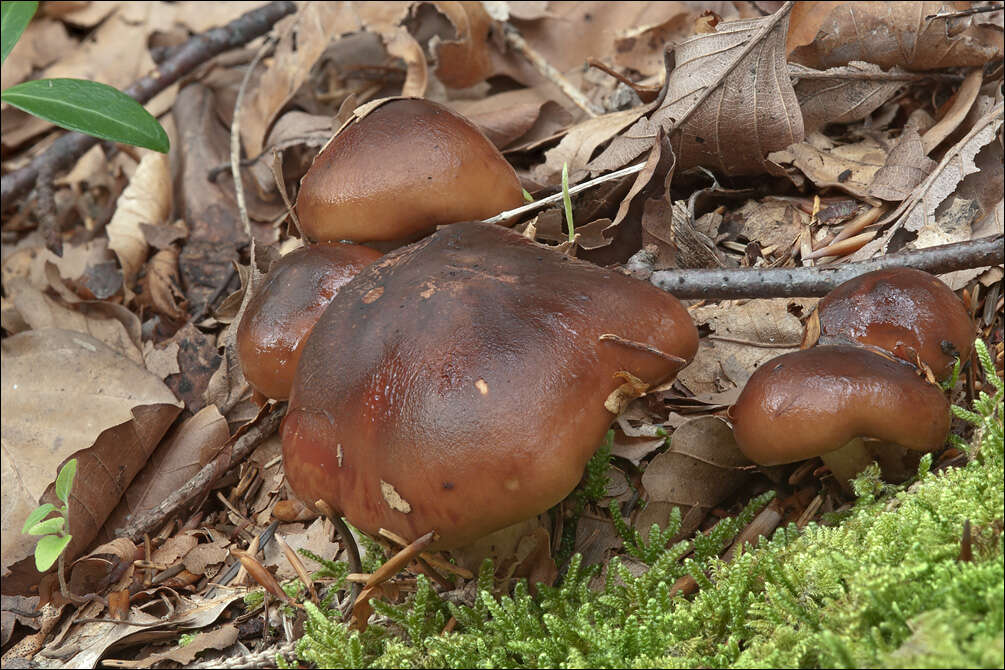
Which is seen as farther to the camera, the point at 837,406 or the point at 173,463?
the point at 173,463

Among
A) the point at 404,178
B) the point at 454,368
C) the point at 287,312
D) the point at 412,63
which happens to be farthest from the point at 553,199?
the point at 412,63

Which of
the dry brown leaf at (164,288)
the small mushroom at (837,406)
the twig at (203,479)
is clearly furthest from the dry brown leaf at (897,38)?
the dry brown leaf at (164,288)

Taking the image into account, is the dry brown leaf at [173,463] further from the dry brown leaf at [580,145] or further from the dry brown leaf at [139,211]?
the dry brown leaf at [580,145]

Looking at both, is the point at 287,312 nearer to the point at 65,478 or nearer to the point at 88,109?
the point at 65,478

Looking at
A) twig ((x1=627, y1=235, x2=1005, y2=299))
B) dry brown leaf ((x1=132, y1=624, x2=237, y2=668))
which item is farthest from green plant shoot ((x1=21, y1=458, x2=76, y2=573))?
twig ((x1=627, y1=235, x2=1005, y2=299))

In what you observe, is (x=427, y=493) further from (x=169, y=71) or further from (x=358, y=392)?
(x=169, y=71)

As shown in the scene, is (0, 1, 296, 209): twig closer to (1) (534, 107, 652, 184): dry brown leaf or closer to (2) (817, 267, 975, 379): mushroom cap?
(1) (534, 107, 652, 184): dry brown leaf

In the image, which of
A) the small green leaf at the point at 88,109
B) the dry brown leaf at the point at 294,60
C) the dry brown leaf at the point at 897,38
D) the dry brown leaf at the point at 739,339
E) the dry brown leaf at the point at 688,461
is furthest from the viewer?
the dry brown leaf at the point at 294,60
